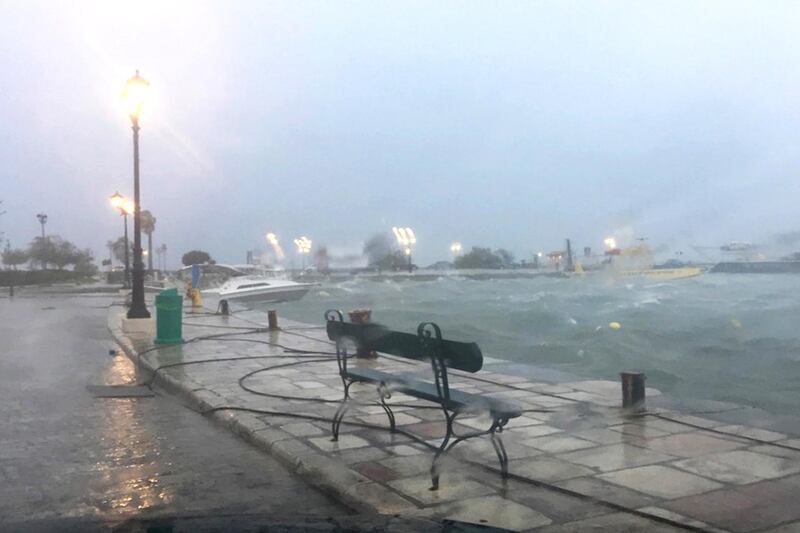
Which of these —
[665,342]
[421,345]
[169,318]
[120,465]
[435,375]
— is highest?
[421,345]

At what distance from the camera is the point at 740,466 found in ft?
18.7

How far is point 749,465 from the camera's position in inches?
226

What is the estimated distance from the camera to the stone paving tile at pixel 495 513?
4559 millimetres

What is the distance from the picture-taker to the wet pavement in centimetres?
508

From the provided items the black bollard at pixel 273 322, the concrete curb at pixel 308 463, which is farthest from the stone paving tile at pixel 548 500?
the black bollard at pixel 273 322

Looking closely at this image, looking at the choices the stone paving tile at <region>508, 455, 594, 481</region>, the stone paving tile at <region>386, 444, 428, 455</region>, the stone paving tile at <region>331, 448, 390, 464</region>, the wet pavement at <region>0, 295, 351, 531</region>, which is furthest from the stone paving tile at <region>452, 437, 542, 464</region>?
the wet pavement at <region>0, 295, 351, 531</region>

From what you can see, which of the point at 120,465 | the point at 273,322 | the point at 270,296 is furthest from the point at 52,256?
the point at 120,465

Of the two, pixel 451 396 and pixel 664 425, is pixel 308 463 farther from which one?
pixel 664 425

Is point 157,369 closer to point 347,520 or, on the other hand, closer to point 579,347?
point 347,520

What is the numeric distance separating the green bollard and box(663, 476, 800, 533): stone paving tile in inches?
465

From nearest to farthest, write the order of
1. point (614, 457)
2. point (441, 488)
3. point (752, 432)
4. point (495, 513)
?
point (495, 513) < point (441, 488) < point (614, 457) < point (752, 432)

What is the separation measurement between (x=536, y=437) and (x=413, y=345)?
1.48 m

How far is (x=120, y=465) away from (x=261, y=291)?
3220 centimetres

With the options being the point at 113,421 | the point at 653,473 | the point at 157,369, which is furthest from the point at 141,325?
the point at 653,473
